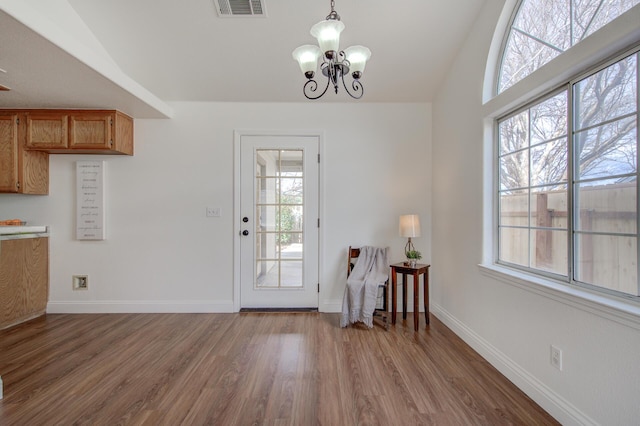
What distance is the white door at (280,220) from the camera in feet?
11.1

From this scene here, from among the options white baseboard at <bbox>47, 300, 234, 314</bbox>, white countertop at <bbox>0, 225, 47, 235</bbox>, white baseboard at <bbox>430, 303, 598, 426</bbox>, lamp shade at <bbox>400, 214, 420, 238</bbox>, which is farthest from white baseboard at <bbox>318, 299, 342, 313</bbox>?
white countertop at <bbox>0, 225, 47, 235</bbox>

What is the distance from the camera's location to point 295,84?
314cm

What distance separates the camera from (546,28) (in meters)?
1.91

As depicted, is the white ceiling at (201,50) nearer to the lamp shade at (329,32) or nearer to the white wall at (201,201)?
the white wall at (201,201)

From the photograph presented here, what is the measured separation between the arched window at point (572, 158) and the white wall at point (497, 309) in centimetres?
18

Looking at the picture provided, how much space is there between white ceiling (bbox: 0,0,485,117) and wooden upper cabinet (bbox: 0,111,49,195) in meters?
0.23

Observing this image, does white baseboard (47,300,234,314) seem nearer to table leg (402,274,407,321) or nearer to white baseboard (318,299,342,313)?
white baseboard (318,299,342,313)

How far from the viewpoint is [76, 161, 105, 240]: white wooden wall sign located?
3283 mm

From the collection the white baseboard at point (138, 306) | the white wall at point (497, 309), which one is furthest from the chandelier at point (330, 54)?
the white baseboard at point (138, 306)

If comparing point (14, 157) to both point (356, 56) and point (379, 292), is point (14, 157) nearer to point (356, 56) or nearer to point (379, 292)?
point (356, 56)

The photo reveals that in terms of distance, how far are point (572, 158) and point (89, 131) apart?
408cm

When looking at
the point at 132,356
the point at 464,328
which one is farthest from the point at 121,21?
the point at 464,328

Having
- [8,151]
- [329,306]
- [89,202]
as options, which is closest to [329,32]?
[329,306]

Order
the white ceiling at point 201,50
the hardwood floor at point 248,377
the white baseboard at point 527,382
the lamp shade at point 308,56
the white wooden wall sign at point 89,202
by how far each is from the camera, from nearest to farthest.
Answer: the white baseboard at point 527,382 < the hardwood floor at point 248,377 < the lamp shade at point 308,56 < the white ceiling at point 201,50 < the white wooden wall sign at point 89,202
